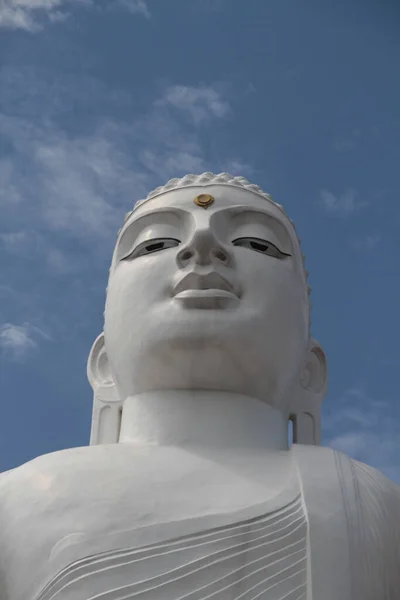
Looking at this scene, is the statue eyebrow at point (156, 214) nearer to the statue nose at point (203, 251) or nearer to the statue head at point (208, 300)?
the statue head at point (208, 300)

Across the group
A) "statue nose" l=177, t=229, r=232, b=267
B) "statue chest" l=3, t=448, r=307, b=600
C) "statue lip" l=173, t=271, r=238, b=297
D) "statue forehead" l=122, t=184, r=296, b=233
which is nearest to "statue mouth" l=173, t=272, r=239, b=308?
"statue lip" l=173, t=271, r=238, b=297

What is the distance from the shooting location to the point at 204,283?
5445mm

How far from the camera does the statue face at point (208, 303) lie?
5.33 metres

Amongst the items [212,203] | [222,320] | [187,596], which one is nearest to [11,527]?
[187,596]

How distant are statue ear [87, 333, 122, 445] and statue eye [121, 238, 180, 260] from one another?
0.92 m

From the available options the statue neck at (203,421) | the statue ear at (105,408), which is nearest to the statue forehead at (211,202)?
the statue ear at (105,408)

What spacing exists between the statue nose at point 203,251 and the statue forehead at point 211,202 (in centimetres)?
30

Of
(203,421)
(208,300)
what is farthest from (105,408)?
(208,300)

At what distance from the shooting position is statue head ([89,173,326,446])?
5.34 meters

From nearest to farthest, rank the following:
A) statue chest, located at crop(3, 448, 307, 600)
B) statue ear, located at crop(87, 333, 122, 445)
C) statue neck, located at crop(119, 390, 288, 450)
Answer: statue chest, located at crop(3, 448, 307, 600)
statue neck, located at crop(119, 390, 288, 450)
statue ear, located at crop(87, 333, 122, 445)

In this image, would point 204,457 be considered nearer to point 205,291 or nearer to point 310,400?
point 205,291

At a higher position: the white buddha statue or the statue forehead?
the statue forehead

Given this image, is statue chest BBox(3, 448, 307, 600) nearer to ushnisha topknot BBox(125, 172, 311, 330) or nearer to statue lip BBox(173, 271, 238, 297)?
statue lip BBox(173, 271, 238, 297)

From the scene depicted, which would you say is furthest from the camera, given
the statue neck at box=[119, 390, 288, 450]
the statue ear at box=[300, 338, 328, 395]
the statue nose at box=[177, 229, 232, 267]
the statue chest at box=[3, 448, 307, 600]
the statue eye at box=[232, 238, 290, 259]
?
the statue ear at box=[300, 338, 328, 395]
